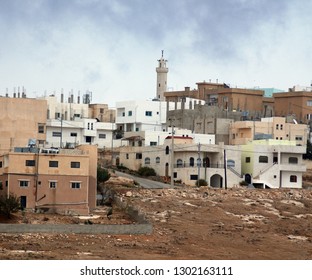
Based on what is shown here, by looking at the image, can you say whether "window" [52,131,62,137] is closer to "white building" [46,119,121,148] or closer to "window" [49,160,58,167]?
"white building" [46,119,121,148]

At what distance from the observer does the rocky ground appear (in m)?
53.0

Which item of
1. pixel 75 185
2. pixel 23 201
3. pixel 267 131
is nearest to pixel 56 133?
pixel 267 131

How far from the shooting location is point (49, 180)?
6700 cm

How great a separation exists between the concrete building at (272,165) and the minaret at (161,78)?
1160 inches

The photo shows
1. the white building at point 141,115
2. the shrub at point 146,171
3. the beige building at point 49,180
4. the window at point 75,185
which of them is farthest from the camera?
the white building at point 141,115

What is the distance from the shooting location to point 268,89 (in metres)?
127

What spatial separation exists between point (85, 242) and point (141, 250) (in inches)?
115

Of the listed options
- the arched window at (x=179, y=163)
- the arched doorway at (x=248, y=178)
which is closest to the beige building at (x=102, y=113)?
the arched window at (x=179, y=163)

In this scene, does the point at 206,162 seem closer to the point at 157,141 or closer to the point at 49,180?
the point at 157,141

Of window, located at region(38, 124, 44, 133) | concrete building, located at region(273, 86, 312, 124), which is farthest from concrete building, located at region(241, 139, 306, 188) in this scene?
concrete building, located at region(273, 86, 312, 124)

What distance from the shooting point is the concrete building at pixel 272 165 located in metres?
87.3

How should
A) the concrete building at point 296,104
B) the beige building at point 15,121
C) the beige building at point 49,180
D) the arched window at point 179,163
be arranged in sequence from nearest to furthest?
the beige building at point 49,180, the beige building at point 15,121, the arched window at point 179,163, the concrete building at point 296,104

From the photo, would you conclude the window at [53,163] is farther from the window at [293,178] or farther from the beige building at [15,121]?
the window at [293,178]

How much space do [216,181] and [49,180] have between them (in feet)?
74.4
